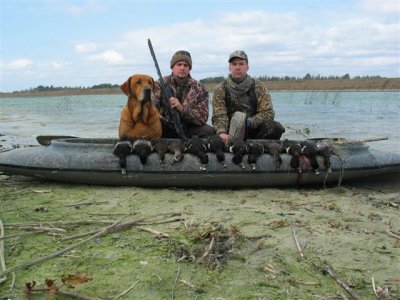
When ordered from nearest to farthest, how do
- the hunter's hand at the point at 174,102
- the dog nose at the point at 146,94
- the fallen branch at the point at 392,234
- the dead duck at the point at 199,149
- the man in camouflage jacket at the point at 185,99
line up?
the fallen branch at the point at 392,234, the dead duck at the point at 199,149, the dog nose at the point at 146,94, the hunter's hand at the point at 174,102, the man in camouflage jacket at the point at 185,99

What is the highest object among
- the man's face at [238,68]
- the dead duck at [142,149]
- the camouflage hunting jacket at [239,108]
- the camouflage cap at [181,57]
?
the camouflage cap at [181,57]

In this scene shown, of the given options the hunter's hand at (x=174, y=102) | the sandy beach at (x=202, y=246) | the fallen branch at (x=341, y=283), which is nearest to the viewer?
the fallen branch at (x=341, y=283)

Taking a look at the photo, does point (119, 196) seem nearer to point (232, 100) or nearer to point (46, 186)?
point (46, 186)

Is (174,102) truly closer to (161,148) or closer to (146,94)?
(146,94)

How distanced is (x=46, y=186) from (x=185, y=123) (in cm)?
222

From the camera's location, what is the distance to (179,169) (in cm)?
614

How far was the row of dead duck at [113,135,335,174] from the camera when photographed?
242 inches

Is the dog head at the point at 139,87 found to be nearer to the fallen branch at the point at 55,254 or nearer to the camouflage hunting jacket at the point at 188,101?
the camouflage hunting jacket at the point at 188,101

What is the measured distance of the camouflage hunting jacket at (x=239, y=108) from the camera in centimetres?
702

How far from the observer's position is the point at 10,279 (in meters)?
3.32

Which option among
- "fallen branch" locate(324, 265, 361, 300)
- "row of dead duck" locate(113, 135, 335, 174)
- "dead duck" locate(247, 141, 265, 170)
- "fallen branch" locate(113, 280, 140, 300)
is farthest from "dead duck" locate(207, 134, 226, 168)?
"fallen branch" locate(113, 280, 140, 300)

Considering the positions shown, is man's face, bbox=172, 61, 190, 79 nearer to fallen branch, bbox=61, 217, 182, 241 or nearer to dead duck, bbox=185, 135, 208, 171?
dead duck, bbox=185, 135, 208, 171

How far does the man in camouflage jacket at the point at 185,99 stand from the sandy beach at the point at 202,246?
1.68 meters

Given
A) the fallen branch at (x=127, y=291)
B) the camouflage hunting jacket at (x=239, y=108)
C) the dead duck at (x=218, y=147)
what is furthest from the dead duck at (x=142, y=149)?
the fallen branch at (x=127, y=291)
